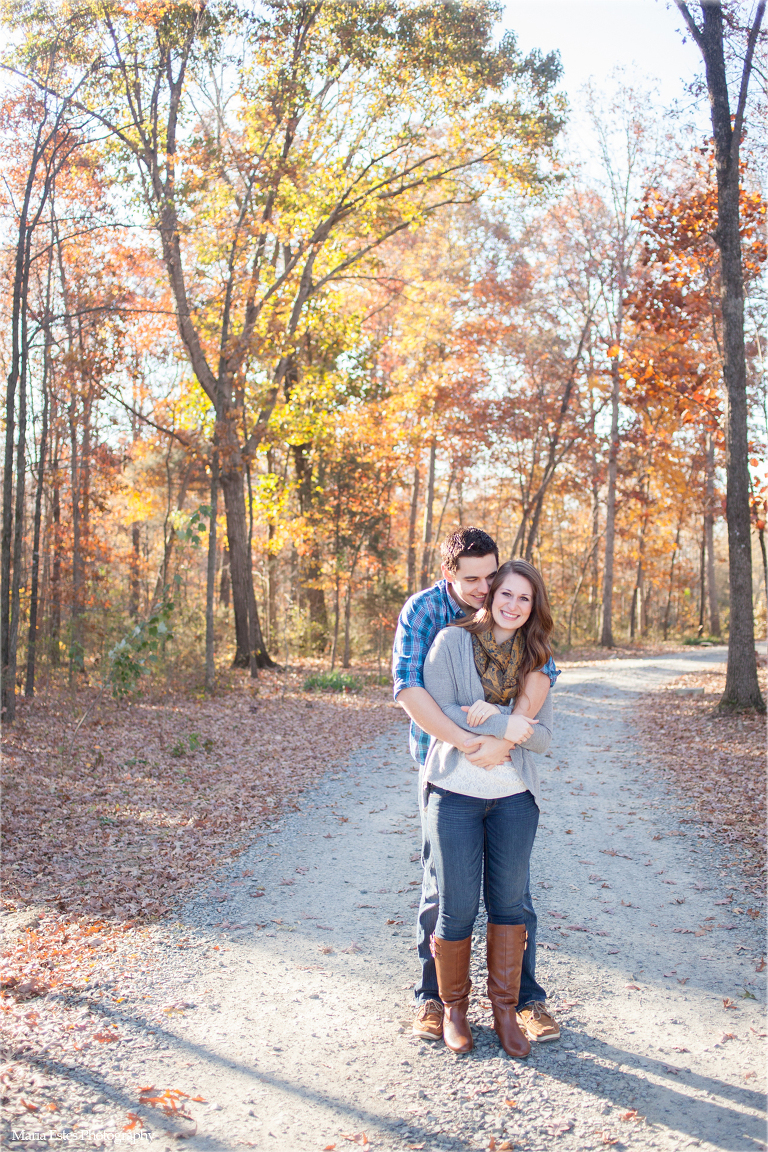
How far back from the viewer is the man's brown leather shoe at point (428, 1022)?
3.26m

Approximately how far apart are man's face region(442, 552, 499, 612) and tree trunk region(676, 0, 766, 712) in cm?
818

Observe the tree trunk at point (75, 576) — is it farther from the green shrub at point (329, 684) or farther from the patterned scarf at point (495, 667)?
the patterned scarf at point (495, 667)

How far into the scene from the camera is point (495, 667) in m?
3.19

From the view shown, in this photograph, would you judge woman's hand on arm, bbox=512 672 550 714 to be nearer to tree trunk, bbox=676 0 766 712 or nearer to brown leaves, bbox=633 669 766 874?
brown leaves, bbox=633 669 766 874

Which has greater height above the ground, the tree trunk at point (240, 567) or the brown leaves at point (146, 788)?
the tree trunk at point (240, 567)

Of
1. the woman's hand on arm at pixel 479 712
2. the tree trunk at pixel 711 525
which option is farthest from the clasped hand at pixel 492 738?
the tree trunk at pixel 711 525

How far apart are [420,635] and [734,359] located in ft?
30.1

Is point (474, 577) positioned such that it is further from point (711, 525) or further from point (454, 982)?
point (711, 525)

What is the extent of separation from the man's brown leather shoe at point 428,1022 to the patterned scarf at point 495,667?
1.34 meters

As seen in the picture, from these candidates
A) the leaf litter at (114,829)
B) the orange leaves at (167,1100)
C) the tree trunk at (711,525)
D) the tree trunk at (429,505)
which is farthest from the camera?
the tree trunk at (711,525)

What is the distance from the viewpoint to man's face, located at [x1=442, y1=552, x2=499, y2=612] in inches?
128

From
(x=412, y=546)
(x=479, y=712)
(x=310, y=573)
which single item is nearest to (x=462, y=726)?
(x=479, y=712)

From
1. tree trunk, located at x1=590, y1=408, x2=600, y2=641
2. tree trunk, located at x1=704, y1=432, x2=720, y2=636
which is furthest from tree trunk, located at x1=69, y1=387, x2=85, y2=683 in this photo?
tree trunk, located at x1=704, y1=432, x2=720, y2=636

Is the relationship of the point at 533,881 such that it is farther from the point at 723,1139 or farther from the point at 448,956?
the point at 723,1139
